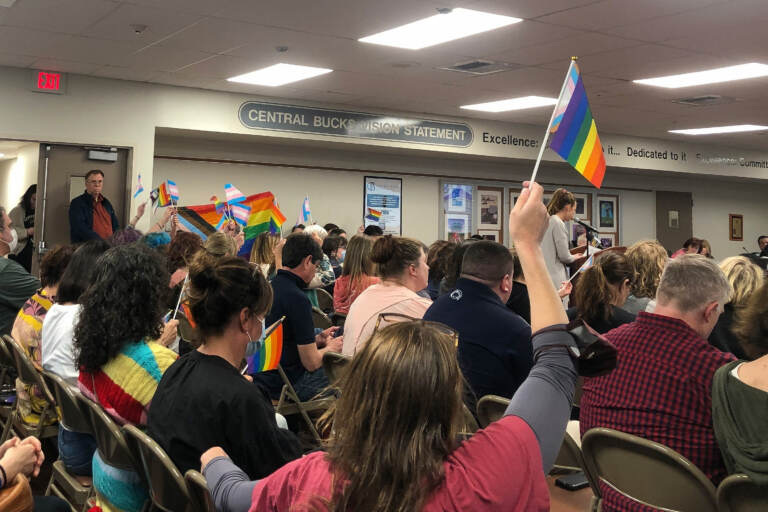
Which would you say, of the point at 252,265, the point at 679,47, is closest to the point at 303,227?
the point at 679,47

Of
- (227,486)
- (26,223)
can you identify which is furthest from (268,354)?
(26,223)

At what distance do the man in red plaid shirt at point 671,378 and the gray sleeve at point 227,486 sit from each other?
1199mm

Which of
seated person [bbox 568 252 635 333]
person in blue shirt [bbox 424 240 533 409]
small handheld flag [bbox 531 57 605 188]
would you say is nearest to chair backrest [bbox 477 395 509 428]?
person in blue shirt [bbox 424 240 533 409]

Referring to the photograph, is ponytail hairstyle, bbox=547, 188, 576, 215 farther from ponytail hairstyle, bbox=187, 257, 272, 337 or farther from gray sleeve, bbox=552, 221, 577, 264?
ponytail hairstyle, bbox=187, 257, 272, 337

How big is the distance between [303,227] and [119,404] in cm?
731

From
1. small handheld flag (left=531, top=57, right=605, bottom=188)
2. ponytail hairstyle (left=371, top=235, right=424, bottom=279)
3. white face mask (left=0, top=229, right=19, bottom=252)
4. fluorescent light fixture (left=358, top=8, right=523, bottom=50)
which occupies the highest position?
fluorescent light fixture (left=358, top=8, right=523, bottom=50)

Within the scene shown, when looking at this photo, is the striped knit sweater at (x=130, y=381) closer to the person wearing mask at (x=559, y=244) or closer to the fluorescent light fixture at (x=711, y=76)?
the person wearing mask at (x=559, y=244)

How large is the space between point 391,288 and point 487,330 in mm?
977

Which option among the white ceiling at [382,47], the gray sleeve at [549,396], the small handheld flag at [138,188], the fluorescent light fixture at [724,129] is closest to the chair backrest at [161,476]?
the gray sleeve at [549,396]

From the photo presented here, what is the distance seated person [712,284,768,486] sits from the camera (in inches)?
77.8

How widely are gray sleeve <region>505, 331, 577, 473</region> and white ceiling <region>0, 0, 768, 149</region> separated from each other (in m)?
4.60

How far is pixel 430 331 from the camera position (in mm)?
1258

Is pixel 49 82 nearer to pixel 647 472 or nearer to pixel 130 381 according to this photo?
pixel 130 381

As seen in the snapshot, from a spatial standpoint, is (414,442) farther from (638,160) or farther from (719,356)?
(638,160)
